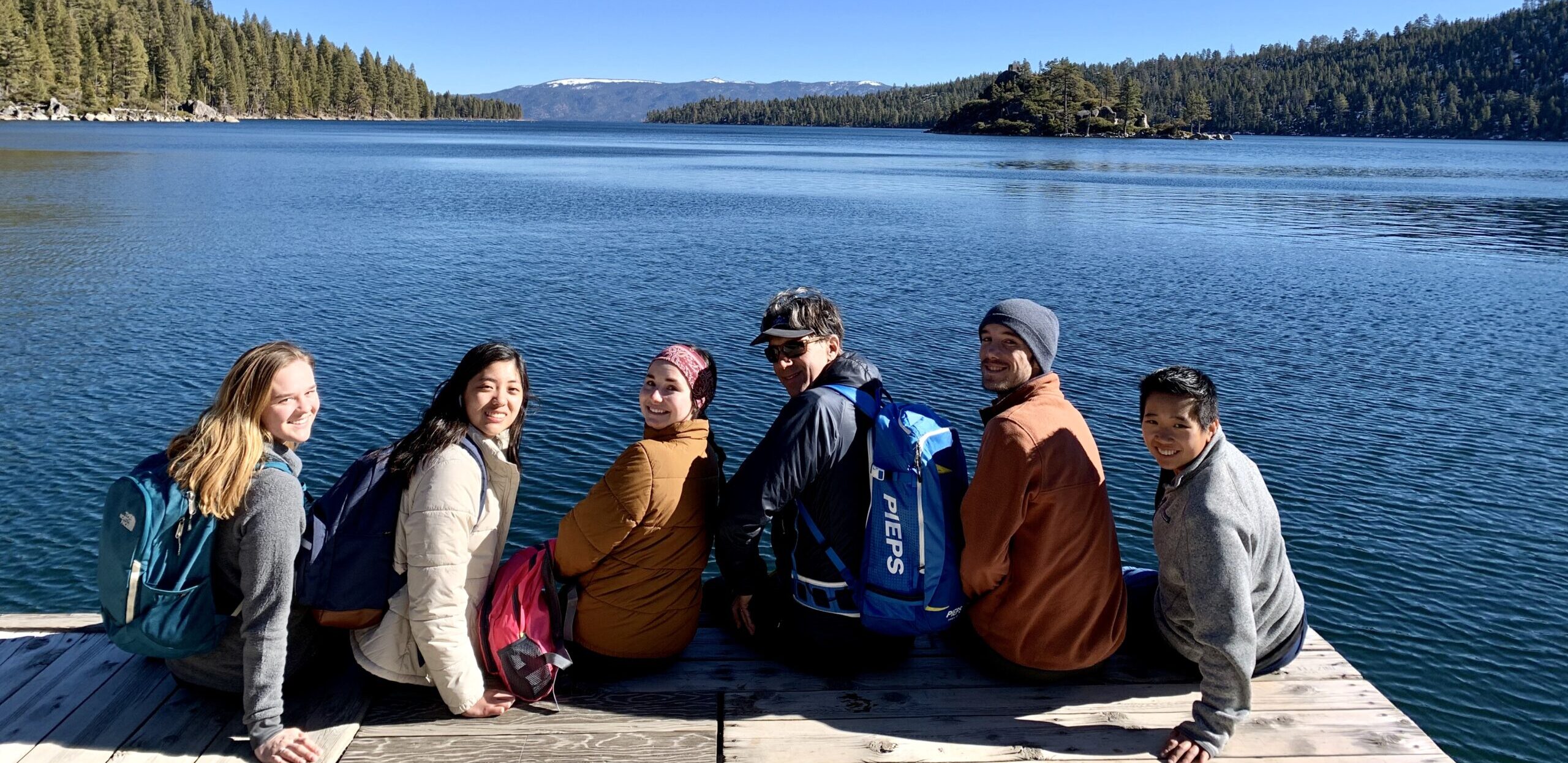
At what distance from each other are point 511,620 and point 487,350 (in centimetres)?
117

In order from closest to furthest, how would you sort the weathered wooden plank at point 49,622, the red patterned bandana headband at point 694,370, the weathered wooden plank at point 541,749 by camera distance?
the weathered wooden plank at point 541,749 < the red patterned bandana headband at point 694,370 < the weathered wooden plank at point 49,622

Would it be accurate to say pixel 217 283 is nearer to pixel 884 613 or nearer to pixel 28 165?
pixel 884 613

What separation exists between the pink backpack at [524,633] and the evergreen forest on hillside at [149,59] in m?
146

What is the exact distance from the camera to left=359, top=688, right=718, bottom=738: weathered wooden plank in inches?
168

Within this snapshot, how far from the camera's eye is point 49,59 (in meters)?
124

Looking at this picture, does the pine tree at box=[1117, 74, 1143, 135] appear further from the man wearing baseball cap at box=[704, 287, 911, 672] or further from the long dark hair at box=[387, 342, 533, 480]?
the long dark hair at box=[387, 342, 533, 480]

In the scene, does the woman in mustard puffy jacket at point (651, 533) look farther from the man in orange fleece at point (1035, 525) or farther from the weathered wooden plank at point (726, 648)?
the man in orange fleece at point (1035, 525)

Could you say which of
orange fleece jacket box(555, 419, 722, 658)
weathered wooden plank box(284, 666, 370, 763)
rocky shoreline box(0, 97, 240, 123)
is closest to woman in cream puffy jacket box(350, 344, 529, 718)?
weathered wooden plank box(284, 666, 370, 763)

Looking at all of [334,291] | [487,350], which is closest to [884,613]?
[487,350]

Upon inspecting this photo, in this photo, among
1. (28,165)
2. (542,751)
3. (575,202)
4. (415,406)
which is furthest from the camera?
(28,165)

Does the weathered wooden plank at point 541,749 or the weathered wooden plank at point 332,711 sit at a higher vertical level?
the weathered wooden plank at point 332,711

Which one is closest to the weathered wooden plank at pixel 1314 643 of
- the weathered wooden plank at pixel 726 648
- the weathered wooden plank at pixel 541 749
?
the weathered wooden plank at pixel 726 648

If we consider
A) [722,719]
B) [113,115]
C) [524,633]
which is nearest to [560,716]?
[524,633]

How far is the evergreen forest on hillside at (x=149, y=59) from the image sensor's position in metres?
122
